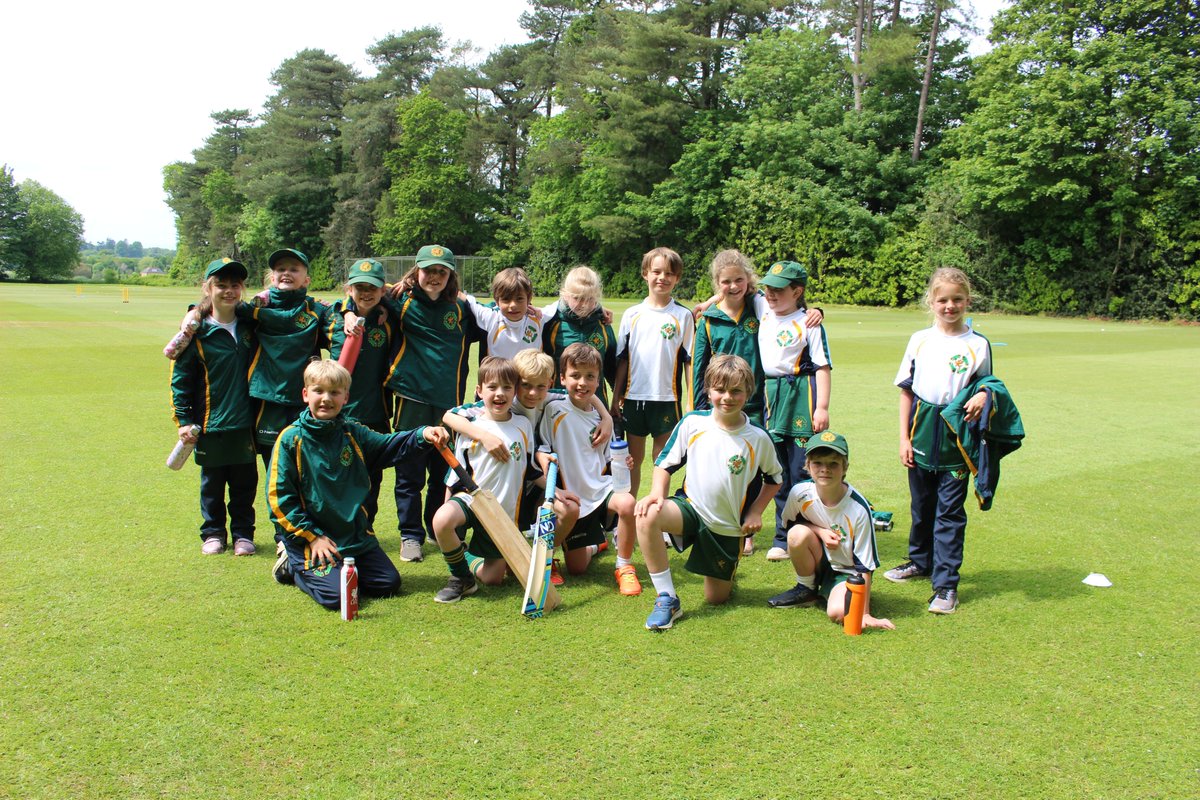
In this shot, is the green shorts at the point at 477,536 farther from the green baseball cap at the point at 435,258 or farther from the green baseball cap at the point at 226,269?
the green baseball cap at the point at 226,269

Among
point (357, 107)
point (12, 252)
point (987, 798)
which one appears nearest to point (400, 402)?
point (987, 798)

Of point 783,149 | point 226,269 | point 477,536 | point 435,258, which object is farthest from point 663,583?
point 783,149

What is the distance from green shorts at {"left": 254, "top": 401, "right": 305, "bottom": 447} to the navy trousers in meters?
4.02

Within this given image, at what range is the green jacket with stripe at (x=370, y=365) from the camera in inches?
217

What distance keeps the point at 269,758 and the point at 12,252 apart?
97.0 meters

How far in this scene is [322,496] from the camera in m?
4.66

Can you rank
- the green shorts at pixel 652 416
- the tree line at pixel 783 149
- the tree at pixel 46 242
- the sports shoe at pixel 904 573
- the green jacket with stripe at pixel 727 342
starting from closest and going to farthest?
the sports shoe at pixel 904 573, the green jacket with stripe at pixel 727 342, the green shorts at pixel 652 416, the tree line at pixel 783 149, the tree at pixel 46 242

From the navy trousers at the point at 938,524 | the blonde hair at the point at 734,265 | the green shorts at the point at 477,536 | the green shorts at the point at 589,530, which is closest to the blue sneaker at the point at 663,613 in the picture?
the green shorts at the point at 589,530

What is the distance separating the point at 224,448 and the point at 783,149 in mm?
39063

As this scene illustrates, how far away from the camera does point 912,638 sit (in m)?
4.20

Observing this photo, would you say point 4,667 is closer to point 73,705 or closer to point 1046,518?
point 73,705

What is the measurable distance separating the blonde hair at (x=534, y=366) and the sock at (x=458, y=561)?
106cm

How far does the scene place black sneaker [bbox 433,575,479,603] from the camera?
4609 mm

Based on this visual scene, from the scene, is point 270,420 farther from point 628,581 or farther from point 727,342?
point 727,342
